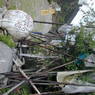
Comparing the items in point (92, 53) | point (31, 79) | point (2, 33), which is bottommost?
point (31, 79)

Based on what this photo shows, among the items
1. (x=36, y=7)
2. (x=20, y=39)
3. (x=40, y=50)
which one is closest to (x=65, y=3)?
(x=36, y=7)

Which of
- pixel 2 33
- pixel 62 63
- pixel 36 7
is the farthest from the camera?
pixel 36 7

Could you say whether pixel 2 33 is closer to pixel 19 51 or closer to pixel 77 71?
pixel 19 51

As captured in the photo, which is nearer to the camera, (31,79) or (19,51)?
(31,79)

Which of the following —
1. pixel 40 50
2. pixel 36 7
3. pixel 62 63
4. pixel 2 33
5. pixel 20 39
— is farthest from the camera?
pixel 36 7

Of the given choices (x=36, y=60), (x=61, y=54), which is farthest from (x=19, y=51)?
(x=61, y=54)

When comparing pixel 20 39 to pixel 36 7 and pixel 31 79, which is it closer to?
Answer: pixel 31 79

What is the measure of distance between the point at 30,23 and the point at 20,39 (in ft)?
1.91

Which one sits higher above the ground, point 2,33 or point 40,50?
point 2,33

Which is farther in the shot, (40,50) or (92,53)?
(40,50)

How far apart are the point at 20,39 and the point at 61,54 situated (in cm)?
151

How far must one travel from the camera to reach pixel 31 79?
7.50m

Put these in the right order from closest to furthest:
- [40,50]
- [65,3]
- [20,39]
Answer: [20,39]
[40,50]
[65,3]

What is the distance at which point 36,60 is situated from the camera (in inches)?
352
